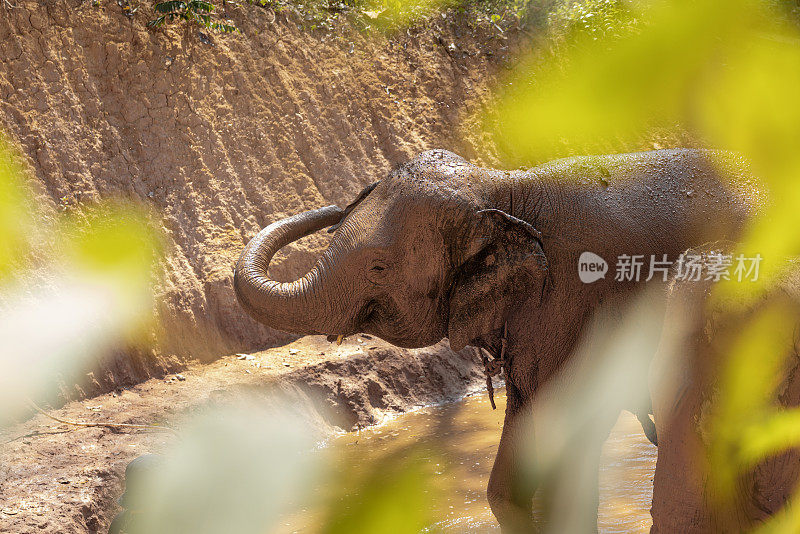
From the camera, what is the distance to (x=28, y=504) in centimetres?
496

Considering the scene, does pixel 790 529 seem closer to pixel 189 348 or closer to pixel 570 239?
A: pixel 570 239

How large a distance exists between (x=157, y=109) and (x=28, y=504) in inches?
188

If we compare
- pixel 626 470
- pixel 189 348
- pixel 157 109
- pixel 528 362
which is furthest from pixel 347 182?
pixel 528 362

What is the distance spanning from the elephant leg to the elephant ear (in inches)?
18.6

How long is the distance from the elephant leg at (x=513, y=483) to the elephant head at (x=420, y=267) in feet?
1.74

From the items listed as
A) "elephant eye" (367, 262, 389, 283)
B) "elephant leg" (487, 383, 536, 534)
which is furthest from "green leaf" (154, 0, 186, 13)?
"elephant leg" (487, 383, 536, 534)

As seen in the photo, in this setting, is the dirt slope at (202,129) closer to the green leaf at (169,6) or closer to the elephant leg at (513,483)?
the green leaf at (169,6)

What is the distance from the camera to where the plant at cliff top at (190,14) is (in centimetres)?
885

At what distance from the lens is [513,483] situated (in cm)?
443

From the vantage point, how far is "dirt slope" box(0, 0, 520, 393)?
310 inches

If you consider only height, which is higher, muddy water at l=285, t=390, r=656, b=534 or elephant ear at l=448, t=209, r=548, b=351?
elephant ear at l=448, t=209, r=548, b=351

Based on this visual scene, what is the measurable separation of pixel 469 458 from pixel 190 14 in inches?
226

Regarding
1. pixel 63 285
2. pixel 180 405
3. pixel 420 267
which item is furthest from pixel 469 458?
pixel 63 285

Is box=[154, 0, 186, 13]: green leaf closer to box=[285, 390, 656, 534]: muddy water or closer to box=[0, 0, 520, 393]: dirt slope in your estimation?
box=[0, 0, 520, 393]: dirt slope
